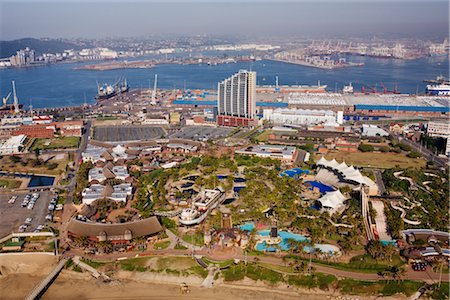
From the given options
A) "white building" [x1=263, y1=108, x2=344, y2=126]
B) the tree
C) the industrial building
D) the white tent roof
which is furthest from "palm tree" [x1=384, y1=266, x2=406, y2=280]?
the industrial building

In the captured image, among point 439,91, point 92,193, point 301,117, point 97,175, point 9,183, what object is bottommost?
point 9,183

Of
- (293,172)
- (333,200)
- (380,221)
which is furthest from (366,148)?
(380,221)

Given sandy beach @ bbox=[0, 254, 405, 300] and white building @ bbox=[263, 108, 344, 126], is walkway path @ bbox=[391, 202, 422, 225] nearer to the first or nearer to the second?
sandy beach @ bbox=[0, 254, 405, 300]

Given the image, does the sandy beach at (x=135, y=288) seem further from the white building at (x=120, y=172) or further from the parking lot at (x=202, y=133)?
the parking lot at (x=202, y=133)

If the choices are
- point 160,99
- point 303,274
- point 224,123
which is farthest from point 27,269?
point 160,99

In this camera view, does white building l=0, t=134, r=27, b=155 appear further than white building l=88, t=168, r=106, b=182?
Yes

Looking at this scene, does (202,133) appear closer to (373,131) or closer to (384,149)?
(373,131)
